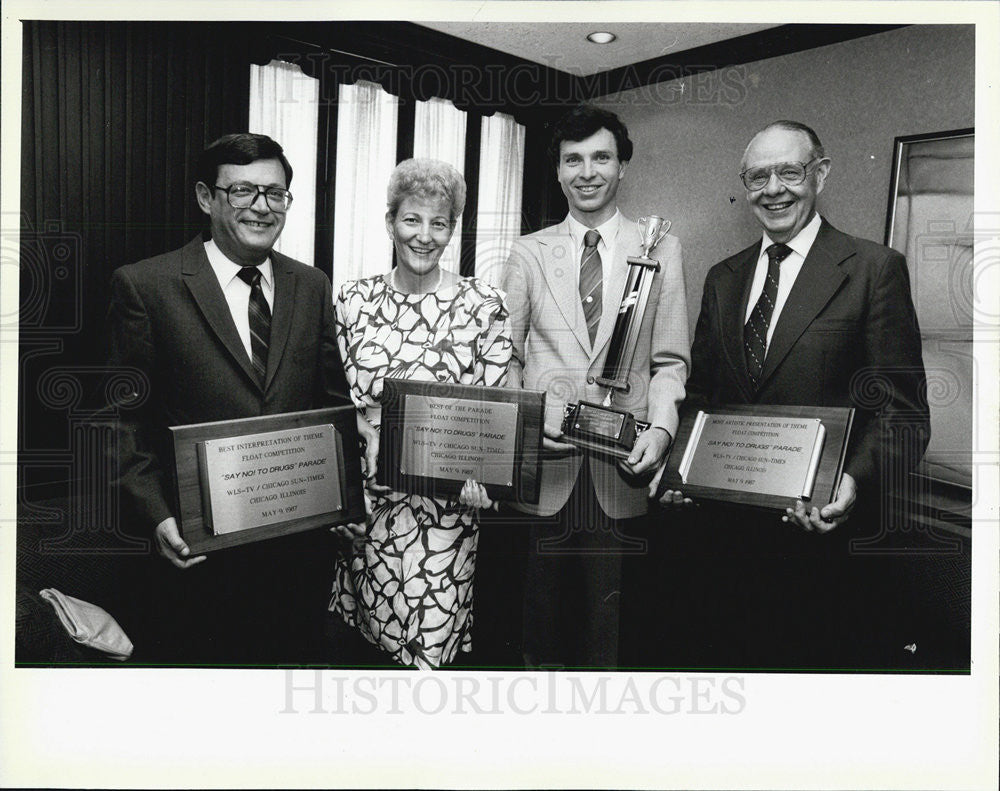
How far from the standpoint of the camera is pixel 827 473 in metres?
2.02

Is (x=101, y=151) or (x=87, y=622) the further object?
(x=87, y=622)

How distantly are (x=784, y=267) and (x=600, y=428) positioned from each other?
590 millimetres

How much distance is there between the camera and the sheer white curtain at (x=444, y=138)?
2.12 m

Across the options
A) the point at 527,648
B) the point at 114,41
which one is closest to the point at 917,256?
the point at 527,648

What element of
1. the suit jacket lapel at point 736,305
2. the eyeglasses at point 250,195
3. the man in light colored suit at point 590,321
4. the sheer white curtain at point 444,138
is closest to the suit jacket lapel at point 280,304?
the eyeglasses at point 250,195

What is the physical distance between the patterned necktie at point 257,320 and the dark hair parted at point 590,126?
2.59ft

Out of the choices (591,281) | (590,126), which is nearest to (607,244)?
(591,281)

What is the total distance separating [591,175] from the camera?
6.98ft

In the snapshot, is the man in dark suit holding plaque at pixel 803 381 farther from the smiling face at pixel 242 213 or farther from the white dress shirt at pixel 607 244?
the smiling face at pixel 242 213

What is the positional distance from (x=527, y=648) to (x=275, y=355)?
0.96 meters

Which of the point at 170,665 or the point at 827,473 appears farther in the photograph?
the point at 170,665

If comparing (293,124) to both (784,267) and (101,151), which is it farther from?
(784,267)

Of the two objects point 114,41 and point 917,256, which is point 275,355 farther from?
point 917,256

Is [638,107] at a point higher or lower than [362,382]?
higher
